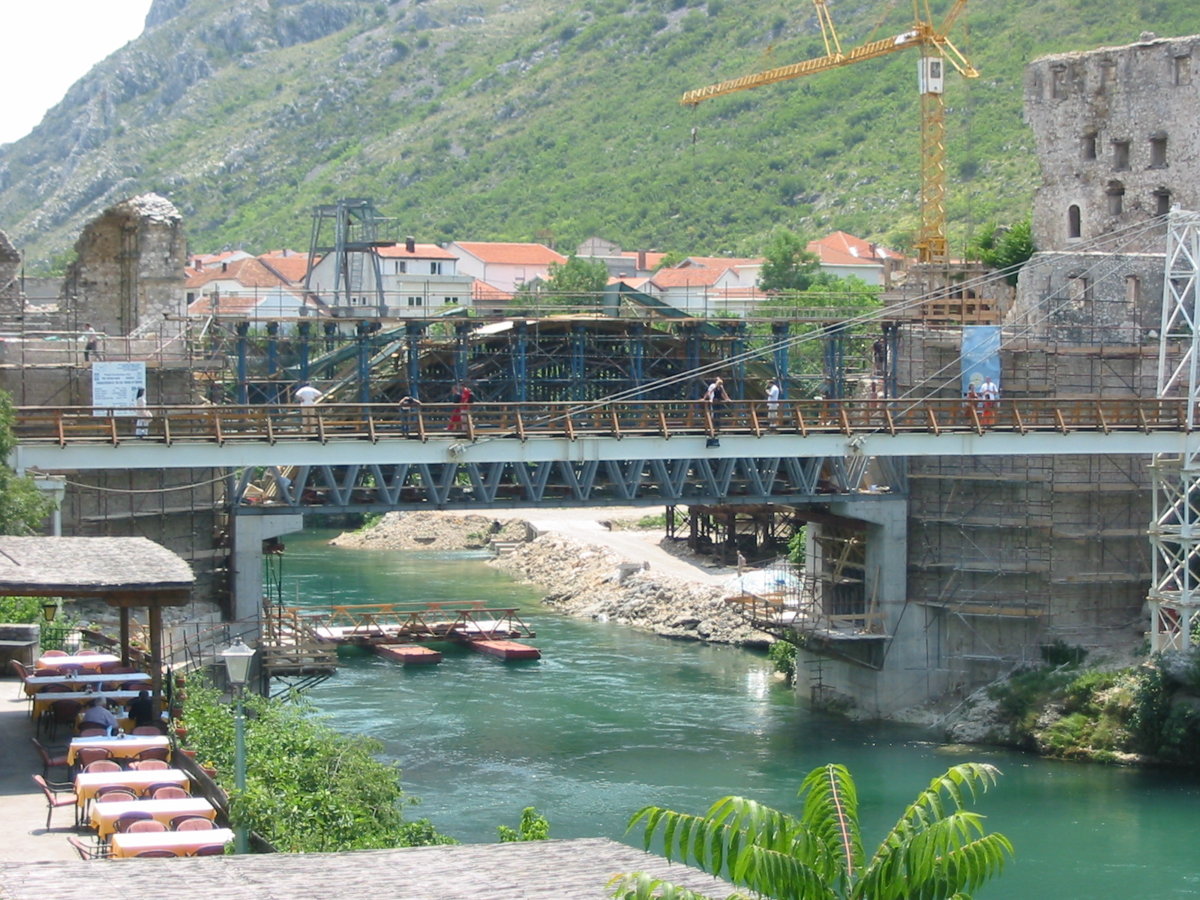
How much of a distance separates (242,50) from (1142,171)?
15644 centimetres

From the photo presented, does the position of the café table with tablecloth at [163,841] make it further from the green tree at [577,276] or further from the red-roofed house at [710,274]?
the green tree at [577,276]

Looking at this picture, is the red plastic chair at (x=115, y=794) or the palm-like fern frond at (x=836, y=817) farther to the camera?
the red plastic chair at (x=115, y=794)

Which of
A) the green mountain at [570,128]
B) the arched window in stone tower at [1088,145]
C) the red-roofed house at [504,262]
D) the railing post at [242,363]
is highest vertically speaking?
the green mountain at [570,128]

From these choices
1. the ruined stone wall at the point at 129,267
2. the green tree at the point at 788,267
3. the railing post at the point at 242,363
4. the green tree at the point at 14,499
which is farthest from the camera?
the green tree at the point at 788,267

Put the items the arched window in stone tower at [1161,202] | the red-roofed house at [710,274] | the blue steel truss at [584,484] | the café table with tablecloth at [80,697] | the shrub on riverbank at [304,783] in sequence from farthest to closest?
the red-roofed house at [710,274]
the arched window in stone tower at [1161,202]
the blue steel truss at [584,484]
the café table with tablecloth at [80,697]
the shrub on riverbank at [304,783]

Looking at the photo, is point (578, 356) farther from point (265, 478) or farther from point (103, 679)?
point (103, 679)

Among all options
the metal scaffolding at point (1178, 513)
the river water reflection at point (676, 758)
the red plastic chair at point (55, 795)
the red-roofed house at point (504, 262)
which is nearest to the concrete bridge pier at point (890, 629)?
the river water reflection at point (676, 758)

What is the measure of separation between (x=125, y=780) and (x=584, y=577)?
4674 cm

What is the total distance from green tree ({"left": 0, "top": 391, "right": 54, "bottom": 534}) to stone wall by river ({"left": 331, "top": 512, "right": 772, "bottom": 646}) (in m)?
28.7

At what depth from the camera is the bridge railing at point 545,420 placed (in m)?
36.1

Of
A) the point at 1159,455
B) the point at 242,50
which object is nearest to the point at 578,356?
the point at 1159,455

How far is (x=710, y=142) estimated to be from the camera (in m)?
137

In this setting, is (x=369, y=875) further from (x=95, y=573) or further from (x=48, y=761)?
(x=95, y=573)

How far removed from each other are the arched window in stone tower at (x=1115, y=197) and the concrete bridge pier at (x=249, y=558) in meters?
25.3
